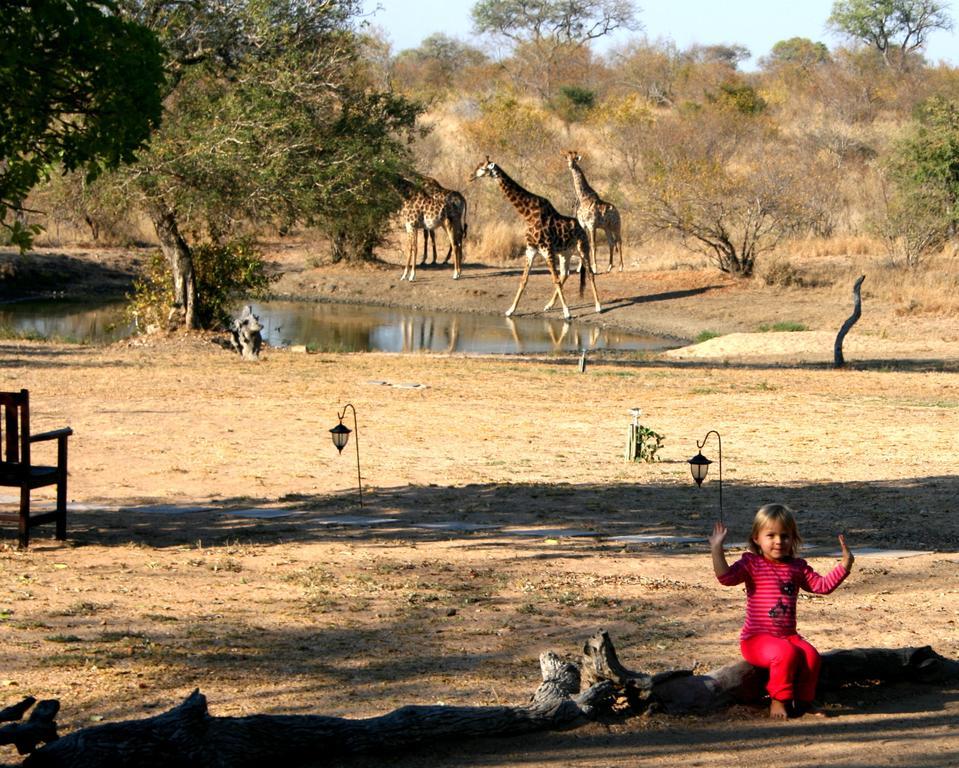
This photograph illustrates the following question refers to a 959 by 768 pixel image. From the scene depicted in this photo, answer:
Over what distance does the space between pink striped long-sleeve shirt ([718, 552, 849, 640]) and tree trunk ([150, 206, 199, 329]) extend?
1792 cm

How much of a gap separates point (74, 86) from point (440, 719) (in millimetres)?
5650

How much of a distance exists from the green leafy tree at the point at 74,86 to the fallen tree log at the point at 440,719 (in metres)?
4.80

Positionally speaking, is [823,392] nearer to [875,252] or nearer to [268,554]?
[268,554]

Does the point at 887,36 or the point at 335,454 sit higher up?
the point at 887,36

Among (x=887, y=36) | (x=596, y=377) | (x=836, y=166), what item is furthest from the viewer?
(x=887, y=36)

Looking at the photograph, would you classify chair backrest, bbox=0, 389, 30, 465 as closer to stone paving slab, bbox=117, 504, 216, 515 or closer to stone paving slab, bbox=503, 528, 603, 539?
stone paving slab, bbox=117, 504, 216, 515

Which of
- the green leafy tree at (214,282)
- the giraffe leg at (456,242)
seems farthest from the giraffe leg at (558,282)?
the green leafy tree at (214,282)

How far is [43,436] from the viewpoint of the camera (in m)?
8.79

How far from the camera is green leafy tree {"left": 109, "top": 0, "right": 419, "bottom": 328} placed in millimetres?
20375

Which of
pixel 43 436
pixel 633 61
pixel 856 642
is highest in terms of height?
pixel 633 61

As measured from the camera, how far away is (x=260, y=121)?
2050 cm

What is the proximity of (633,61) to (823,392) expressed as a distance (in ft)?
181

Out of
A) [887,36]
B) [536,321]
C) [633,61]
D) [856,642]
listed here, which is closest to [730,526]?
[856,642]

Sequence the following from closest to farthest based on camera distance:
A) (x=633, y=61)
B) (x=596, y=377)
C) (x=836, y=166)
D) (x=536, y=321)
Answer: (x=596, y=377)
(x=536, y=321)
(x=836, y=166)
(x=633, y=61)
